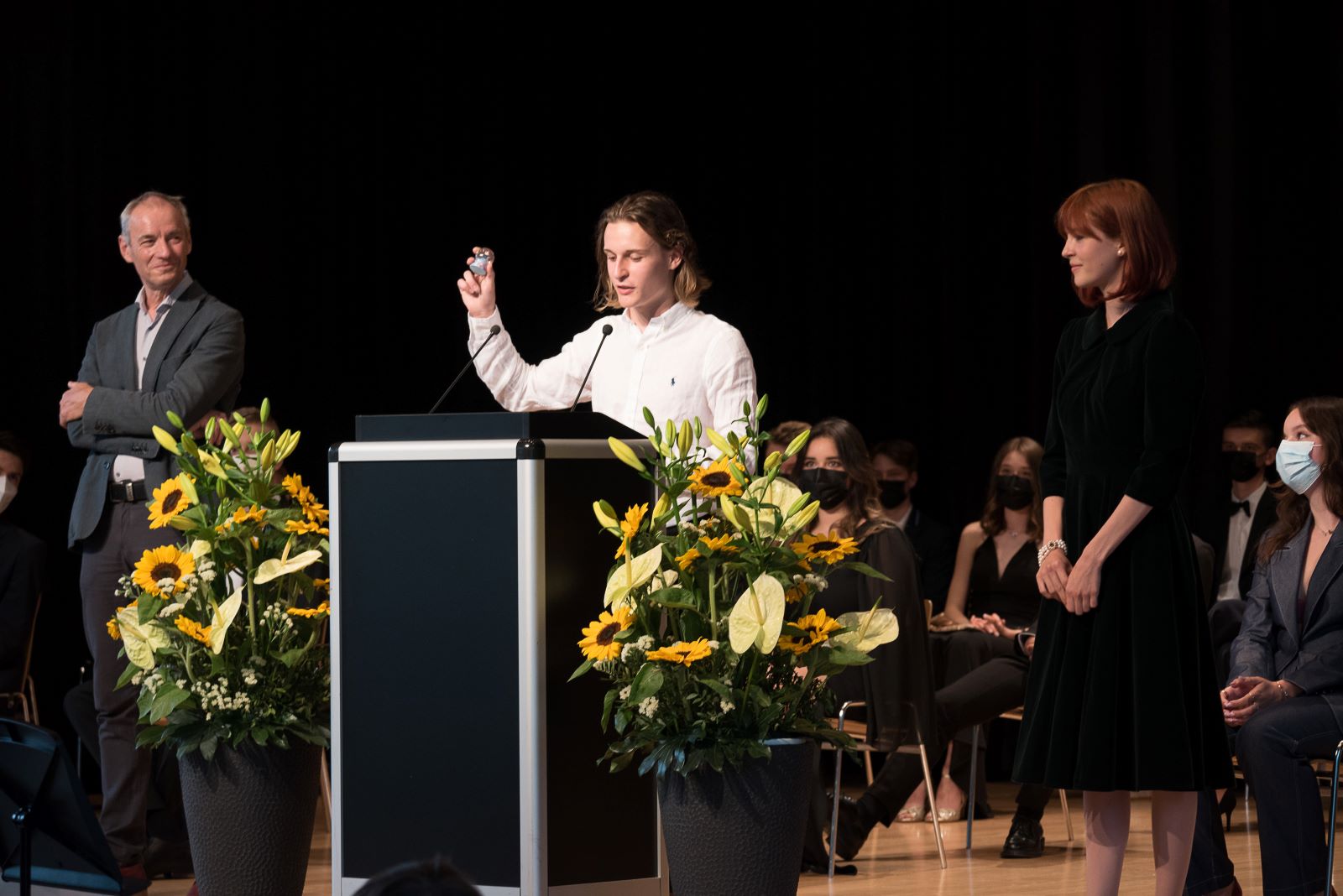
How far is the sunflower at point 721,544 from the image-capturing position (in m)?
2.89

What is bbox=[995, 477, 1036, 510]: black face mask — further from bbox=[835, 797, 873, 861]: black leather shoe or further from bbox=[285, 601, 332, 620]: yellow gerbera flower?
bbox=[285, 601, 332, 620]: yellow gerbera flower

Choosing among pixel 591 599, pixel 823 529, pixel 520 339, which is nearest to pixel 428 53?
pixel 520 339

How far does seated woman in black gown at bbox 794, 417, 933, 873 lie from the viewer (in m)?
4.74

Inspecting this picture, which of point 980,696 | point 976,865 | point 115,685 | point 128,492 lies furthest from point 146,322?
point 980,696

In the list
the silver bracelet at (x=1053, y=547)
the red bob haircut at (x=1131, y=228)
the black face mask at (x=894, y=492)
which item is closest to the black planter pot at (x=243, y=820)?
the silver bracelet at (x=1053, y=547)

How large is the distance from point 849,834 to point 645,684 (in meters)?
2.18

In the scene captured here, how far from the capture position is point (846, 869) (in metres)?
4.77

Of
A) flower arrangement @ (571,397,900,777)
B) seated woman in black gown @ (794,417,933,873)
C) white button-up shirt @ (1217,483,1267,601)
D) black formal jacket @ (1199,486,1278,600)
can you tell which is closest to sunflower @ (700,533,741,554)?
flower arrangement @ (571,397,900,777)

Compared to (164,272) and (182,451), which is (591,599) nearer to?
(182,451)

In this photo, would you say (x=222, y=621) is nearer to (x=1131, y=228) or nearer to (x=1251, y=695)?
(x=1131, y=228)

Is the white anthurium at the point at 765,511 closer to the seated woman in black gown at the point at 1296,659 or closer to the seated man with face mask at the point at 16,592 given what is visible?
the seated woman in black gown at the point at 1296,659

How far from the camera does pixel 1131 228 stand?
301cm

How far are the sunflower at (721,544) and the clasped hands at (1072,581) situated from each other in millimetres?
524

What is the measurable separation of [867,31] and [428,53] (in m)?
1.77
